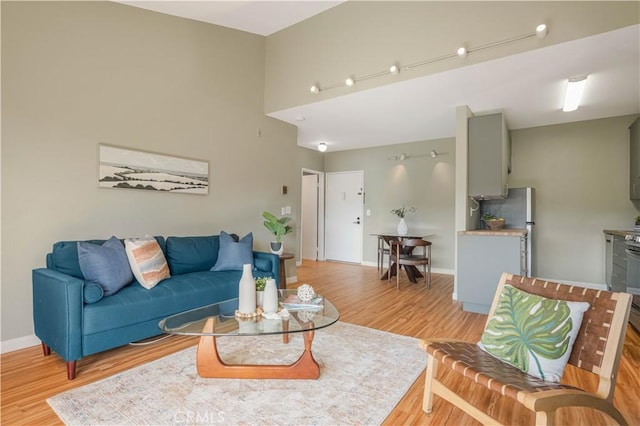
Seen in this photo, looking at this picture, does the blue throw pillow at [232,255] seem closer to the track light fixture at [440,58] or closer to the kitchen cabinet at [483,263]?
the track light fixture at [440,58]

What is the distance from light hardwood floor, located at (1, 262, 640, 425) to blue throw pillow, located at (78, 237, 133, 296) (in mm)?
535

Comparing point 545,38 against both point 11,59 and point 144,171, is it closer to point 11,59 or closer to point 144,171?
point 144,171

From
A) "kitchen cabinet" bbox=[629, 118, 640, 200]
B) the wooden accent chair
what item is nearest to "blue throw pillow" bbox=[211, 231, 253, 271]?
the wooden accent chair

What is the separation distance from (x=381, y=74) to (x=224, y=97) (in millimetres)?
1995

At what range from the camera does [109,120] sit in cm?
311

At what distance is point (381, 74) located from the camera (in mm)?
3607

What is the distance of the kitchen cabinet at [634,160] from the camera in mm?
4102

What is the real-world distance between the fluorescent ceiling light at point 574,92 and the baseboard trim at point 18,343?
5533 mm

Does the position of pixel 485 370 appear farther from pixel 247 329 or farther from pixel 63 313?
pixel 63 313

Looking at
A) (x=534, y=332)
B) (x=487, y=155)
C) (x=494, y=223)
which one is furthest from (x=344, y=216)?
(x=534, y=332)

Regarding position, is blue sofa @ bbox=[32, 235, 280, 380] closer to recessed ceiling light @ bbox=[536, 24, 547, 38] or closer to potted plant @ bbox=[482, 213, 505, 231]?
recessed ceiling light @ bbox=[536, 24, 547, 38]

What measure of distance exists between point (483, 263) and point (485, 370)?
8.06 ft

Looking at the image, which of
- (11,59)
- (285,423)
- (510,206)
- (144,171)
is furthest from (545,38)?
(11,59)

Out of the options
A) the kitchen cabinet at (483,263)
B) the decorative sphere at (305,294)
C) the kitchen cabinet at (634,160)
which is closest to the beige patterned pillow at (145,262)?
the decorative sphere at (305,294)
